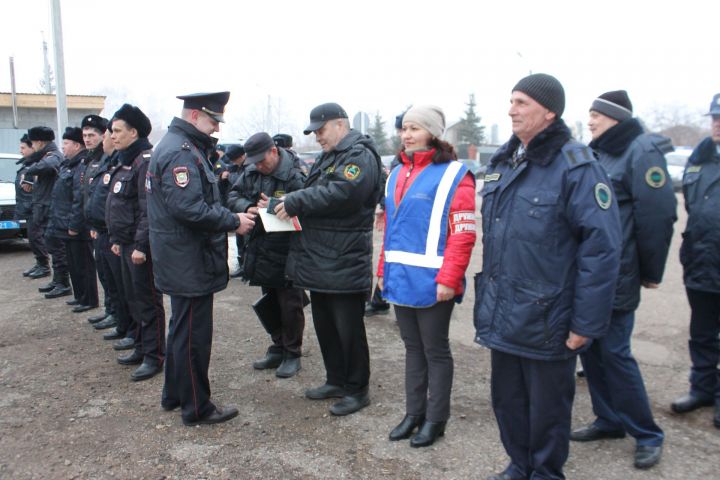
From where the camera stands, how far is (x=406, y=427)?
11.8 ft

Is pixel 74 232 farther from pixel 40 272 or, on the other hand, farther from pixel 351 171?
pixel 351 171

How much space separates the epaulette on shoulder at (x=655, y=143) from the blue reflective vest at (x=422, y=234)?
1.05 m

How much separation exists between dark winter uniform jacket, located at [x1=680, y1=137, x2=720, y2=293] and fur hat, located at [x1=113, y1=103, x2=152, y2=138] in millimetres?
4267

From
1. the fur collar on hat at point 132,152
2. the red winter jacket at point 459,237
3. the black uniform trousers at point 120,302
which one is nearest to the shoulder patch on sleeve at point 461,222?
the red winter jacket at point 459,237

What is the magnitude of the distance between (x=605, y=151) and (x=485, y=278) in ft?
4.09

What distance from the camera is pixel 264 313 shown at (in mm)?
4895

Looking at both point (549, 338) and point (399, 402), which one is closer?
point (549, 338)

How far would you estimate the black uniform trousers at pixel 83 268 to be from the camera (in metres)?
6.74

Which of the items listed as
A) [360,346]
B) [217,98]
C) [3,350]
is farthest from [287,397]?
[3,350]

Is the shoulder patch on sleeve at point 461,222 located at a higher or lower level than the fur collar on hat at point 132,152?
→ lower

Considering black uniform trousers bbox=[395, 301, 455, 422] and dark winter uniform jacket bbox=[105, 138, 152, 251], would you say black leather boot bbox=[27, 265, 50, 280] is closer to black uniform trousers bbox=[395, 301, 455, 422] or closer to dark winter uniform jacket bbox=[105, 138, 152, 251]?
dark winter uniform jacket bbox=[105, 138, 152, 251]

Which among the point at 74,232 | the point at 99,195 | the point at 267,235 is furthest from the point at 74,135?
the point at 267,235

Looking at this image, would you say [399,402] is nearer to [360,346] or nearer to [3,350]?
[360,346]

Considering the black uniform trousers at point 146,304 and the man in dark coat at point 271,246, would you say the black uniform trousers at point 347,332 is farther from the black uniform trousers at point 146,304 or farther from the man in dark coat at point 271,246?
the black uniform trousers at point 146,304
